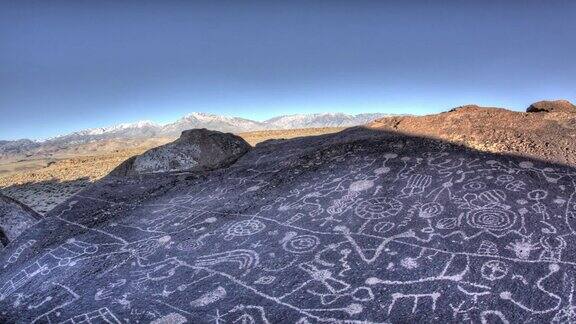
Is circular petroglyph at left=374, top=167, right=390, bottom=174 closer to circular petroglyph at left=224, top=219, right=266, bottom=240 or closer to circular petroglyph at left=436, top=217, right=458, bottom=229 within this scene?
circular petroglyph at left=436, top=217, right=458, bottom=229

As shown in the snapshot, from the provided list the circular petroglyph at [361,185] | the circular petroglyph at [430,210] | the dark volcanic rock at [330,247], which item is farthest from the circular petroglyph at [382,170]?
the circular petroglyph at [430,210]

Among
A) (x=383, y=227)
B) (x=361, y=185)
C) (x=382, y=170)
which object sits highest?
(x=382, y=170)

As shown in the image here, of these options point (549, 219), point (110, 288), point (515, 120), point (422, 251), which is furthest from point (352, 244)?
point (515, 120)

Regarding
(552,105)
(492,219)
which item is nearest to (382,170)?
(492,219)

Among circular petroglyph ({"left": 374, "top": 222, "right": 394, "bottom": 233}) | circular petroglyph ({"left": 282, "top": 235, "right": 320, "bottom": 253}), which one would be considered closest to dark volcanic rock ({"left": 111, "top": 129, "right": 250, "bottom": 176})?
circular petroglyph ({"left": 282, "top": 235, "right": 320, "bottom": 253})

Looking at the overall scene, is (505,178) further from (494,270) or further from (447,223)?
(494,270)

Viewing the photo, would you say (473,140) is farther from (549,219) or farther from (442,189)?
(549,219)

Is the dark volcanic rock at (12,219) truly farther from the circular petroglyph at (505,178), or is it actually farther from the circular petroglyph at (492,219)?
the circular petroglyph at (505,178)
